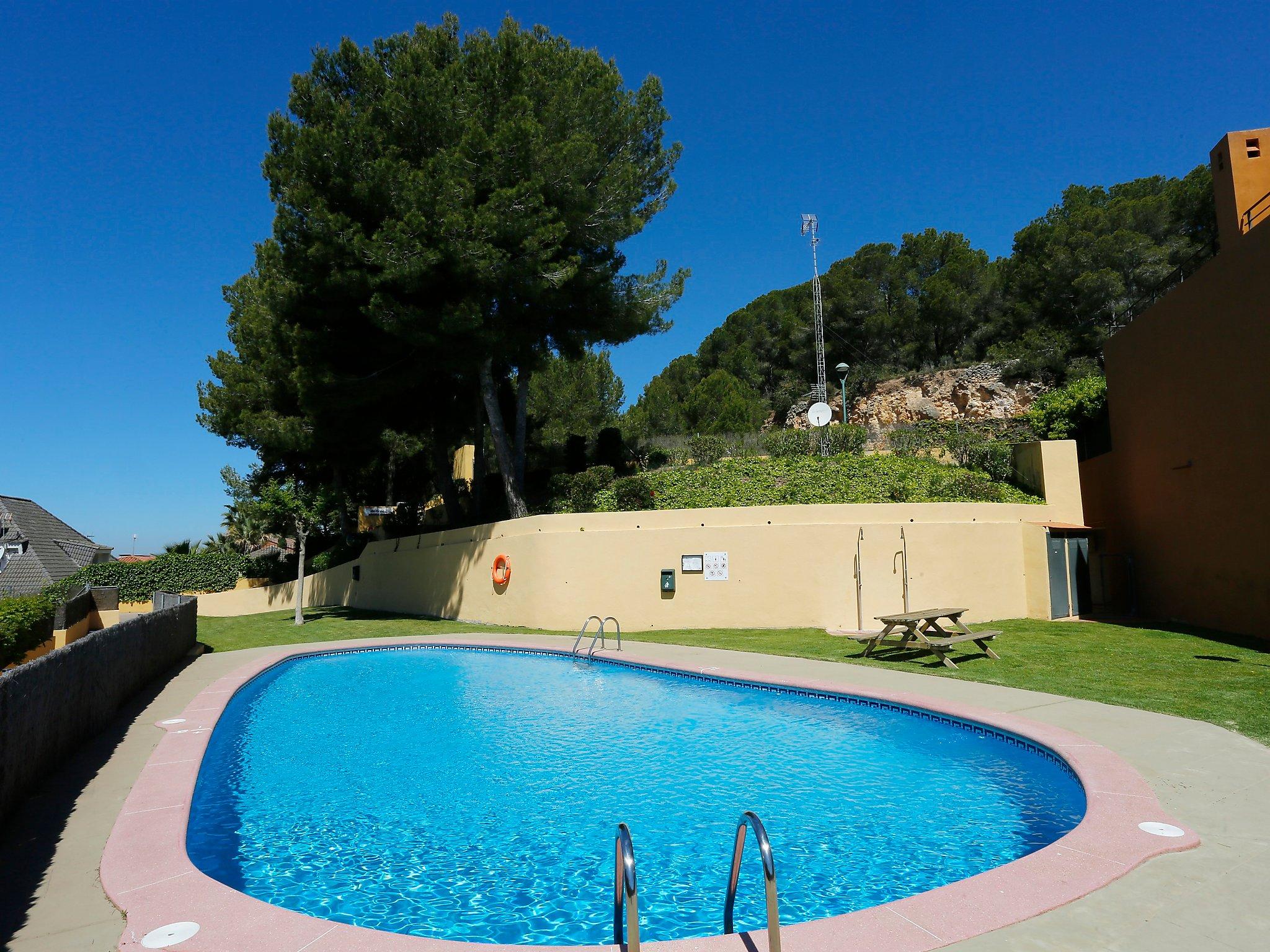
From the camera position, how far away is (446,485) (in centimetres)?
2334

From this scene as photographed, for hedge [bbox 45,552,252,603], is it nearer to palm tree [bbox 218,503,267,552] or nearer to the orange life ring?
palm tree [bbox 218,503,267,552]

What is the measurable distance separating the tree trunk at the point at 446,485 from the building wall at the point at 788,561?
5.51 meters

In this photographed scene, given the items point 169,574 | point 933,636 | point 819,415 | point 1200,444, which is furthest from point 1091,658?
point 169,574

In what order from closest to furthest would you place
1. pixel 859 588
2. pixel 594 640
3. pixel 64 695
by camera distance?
pixel 64 695
pixel 594 640
pixel 859 588

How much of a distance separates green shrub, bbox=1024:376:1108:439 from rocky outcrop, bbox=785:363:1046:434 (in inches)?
402

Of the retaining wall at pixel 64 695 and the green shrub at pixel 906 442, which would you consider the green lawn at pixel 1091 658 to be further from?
the green shrub at pixel 906 442

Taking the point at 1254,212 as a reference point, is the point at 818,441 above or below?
below

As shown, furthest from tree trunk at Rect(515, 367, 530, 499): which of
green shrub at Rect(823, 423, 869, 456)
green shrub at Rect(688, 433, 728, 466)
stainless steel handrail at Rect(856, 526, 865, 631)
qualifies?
stainless steel handrail at Rect(856, 526, 865, 631)

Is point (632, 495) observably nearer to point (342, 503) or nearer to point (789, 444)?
point (789, 444)

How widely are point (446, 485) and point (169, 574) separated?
1311cm

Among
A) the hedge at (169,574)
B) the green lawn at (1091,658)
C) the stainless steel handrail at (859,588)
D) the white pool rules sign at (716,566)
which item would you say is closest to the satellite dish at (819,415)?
the stainless steel handrail at (859,588)

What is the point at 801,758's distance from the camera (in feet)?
24.3

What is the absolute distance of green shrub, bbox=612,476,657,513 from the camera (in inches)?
697

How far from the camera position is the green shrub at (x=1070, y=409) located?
61.9 ft
